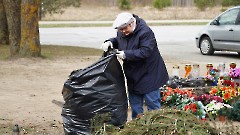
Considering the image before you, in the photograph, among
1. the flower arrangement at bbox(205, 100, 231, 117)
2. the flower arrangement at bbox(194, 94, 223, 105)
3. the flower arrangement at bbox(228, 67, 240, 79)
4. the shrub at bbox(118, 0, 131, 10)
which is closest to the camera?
the flower arrangement at bbox(205, 100, 231, 117)

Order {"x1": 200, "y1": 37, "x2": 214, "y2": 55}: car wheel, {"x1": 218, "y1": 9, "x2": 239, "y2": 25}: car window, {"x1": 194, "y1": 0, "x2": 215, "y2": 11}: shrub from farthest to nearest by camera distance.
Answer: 1. {"x1": 194, "y1": 0, "x2": 215, "y2": 11}: shrub
2. {"x1": 200, "y1": 37, "x2": 214, "y2": 55}: car wheel
3. {"x1": 218, "y1": 9, "x2": 239, "y2": 25}: car window

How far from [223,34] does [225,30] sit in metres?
0.14

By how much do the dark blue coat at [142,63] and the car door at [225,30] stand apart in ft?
37.3

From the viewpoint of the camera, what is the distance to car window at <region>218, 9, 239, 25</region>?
56.2ft

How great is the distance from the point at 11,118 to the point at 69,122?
2.23 m

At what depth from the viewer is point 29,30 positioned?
15211 mm

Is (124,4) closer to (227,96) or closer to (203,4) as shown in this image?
(203,4)

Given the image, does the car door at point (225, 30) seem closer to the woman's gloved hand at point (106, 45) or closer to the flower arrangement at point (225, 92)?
the flower arrangement at point (225, 92)

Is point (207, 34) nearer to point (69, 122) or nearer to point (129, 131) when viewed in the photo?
point (69, 122)

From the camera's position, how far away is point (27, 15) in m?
15.1

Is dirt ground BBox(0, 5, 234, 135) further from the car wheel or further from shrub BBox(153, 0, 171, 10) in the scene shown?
shrub BBox(153, 0, 171, 10)

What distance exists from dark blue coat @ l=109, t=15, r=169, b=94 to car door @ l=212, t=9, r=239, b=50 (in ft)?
37.3

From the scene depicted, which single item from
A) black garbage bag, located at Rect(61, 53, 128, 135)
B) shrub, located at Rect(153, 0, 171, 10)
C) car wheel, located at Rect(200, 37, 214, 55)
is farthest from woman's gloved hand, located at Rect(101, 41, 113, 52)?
shrub, located at Rect(153, 0, 171, 10)

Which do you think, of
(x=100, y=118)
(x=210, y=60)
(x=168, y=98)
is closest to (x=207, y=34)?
(x=210, y=60)
